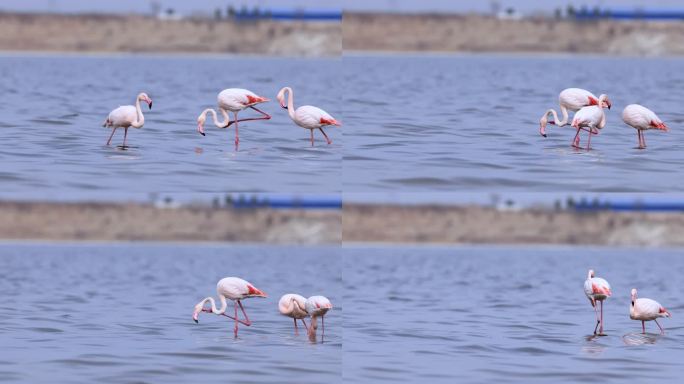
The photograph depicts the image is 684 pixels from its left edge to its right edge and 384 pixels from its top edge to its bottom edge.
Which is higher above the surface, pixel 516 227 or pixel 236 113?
pixel 236 113

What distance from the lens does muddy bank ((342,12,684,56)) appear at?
59.6 meters

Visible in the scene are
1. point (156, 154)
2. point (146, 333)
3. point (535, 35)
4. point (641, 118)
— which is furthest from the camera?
point (535, 35)

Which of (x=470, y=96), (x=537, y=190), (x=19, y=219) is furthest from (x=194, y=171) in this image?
(x=19, y=219)

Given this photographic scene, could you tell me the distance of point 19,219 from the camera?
43438 millimetres

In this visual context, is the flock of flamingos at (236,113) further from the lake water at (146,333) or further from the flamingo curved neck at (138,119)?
the lake water at (146,333)

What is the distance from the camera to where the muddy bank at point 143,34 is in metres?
57.0

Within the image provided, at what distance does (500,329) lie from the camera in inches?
634

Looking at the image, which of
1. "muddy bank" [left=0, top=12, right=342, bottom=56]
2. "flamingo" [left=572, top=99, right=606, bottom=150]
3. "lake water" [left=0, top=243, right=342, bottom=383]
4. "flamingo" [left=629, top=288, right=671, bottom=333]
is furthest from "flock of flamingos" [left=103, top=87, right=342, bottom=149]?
"muddy bank" [left=0, top=12, right=342, bottom=56]

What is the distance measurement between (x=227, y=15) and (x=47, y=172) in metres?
50.8

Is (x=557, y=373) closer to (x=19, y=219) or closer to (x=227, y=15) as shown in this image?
(x=19, y=219)

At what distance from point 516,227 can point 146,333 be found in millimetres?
32497

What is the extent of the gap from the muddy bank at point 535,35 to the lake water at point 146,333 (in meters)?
29.5

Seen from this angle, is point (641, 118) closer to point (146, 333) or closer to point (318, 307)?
point (318, 307)

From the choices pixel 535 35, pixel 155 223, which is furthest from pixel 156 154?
pixel 535 35
